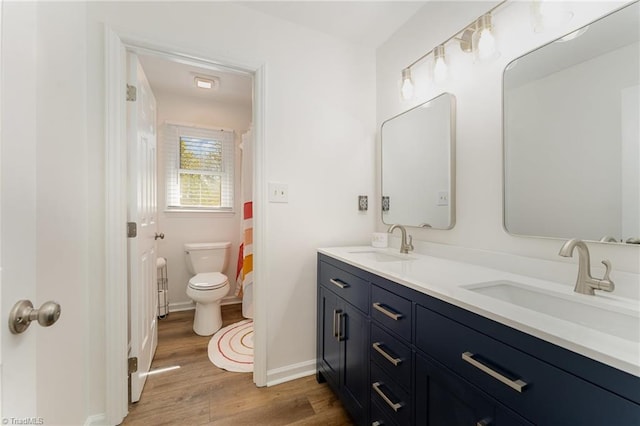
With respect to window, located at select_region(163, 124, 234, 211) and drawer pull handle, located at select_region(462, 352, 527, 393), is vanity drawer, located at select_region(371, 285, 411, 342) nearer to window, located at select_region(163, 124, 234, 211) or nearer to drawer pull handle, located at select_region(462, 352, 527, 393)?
drawer pull handle, located at select_region(462, 352, 527, 393)

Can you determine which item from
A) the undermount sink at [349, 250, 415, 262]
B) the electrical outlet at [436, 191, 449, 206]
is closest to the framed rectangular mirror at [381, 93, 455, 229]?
the electrical outlet at [436, 191, 449, 206]

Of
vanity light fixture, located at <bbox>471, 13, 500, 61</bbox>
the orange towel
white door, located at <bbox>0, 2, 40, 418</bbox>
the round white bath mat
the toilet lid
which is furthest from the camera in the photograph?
the orange towel

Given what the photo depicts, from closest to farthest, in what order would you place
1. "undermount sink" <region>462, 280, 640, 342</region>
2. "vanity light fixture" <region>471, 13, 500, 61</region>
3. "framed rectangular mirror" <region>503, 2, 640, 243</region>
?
"undermount sink" <region>462, 280, 640, 342</region> < "framed rectangular mirror" <region>503, 2, 640, 243</region> < "vanity light fixture" <region>471, 13, 500, 61</region>

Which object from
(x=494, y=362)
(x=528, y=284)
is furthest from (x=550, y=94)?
(x=494, y=362)

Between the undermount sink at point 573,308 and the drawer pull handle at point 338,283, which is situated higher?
the undermount sink at point 573,308

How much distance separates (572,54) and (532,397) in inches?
46.9

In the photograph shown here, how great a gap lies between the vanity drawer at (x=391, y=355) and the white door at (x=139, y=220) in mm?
1337

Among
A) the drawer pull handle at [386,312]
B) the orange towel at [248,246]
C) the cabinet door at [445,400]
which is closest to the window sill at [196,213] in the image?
the orange towel at [248,246]

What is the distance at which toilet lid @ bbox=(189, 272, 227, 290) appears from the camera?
227 centimetres

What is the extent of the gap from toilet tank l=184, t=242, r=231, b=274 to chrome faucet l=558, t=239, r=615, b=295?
9.07ft

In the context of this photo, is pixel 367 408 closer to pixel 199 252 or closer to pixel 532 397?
pixel 532 397

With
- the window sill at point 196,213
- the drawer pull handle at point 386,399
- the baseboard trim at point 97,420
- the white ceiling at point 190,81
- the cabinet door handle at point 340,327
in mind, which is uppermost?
the white ceiling at point 190,81

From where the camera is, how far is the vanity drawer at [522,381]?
1.65 feet

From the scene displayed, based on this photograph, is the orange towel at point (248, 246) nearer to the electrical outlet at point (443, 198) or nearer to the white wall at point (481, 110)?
the white wall at point (481, 110)
